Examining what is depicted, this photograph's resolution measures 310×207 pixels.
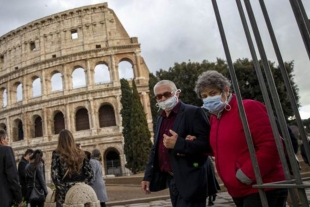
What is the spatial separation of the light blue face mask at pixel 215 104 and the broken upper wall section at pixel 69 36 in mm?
29307

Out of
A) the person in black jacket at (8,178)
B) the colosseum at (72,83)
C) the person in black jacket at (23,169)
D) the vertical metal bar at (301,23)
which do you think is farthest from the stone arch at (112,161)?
the vertical metal bar at (301,23)

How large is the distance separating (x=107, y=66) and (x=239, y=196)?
29.7 meters

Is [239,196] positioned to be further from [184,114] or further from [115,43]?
[115,43]

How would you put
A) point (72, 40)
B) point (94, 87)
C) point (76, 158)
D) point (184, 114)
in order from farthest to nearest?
point (72, 40)
point (94, 87)
point (76, 158)
point (184, 114)

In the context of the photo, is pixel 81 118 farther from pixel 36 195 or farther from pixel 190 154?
pixel 190 154

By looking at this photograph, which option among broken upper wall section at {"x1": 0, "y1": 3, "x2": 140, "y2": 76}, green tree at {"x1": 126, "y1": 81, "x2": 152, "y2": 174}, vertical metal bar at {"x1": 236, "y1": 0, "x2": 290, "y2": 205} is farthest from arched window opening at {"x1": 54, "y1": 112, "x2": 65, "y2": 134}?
vertical metal bar at {"x1": 236, "y1": 0, "x2": 290, "y2": 205}

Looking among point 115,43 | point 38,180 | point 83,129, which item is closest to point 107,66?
point 115,43

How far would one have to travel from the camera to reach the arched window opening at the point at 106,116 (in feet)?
98.4

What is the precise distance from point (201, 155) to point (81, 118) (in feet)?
96.1

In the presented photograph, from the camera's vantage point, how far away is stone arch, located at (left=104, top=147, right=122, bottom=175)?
28.1 meters

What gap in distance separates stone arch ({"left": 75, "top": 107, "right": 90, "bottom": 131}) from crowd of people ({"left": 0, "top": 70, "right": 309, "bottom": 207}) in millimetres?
26944

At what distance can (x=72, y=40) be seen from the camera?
105 ft

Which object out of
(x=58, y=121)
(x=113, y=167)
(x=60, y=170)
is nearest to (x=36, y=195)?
(x=60, y=170)

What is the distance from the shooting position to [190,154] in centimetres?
274
